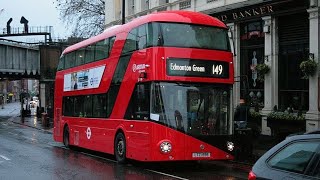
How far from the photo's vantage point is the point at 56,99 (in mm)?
22078

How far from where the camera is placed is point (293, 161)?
4.78 meters

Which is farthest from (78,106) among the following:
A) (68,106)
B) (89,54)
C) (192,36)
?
(192,36)

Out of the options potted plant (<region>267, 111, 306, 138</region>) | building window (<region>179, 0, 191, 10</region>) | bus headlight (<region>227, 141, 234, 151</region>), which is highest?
building window (<region>179, 0, 191, 10</region>)

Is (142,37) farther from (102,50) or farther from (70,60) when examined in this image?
(70,60)

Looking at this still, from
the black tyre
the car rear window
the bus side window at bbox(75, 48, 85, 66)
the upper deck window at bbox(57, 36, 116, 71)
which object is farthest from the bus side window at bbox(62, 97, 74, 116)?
the car rear window

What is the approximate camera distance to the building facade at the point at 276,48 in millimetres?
17297

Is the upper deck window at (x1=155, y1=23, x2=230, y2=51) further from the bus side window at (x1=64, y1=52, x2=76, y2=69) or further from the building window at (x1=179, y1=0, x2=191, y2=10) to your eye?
the building window at (x1=179, y1=0, x2=191, y2=10)

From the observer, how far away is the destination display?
1278cm

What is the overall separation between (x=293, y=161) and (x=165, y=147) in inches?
306

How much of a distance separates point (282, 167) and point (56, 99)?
1822cm

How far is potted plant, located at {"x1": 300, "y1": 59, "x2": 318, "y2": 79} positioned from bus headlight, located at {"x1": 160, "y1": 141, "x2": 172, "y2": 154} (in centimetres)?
702

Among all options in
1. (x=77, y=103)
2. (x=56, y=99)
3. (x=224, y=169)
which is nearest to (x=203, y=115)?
(x=224, y=169)

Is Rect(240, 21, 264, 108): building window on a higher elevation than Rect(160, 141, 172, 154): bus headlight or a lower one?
higher

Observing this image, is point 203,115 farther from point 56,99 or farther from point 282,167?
point 56,99
